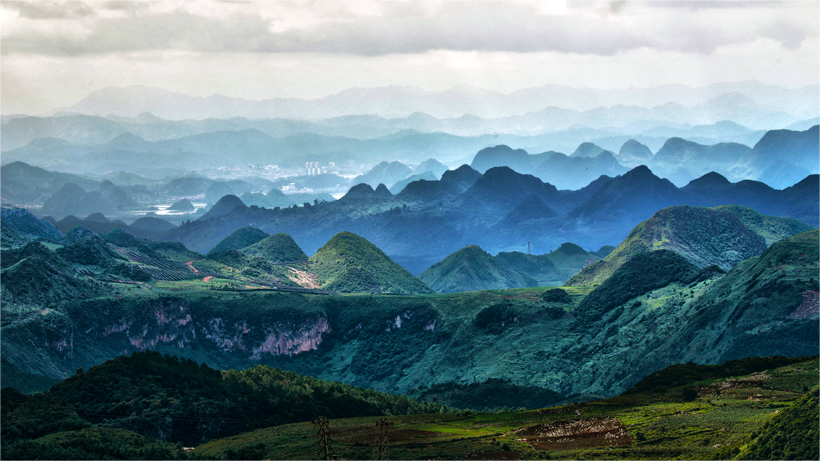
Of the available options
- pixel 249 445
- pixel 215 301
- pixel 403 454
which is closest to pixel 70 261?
pixel 215 301

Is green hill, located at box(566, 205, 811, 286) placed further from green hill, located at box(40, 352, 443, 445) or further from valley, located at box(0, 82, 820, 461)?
green hill, located at box(40, 352, 443, 445)

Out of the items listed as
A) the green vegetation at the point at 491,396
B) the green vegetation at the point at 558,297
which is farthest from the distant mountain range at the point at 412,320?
the green vegetation at the point at 491,396

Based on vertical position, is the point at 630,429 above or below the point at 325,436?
below

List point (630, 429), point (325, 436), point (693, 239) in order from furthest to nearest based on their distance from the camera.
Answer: point (693, 239) < point (630, 429) < point (325, 436)

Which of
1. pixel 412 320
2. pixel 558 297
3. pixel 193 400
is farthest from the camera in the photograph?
pixel 412 320

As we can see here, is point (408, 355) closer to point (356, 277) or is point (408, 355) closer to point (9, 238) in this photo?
point (356, 277)

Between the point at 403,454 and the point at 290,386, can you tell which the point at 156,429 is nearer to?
the point at 290,386

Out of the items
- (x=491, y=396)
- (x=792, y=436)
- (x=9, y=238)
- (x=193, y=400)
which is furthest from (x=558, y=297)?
(x=9, y=238)

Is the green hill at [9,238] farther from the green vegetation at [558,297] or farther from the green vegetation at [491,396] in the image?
the green vegetation at [558,297]

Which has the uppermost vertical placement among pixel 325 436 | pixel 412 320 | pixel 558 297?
pixel 558 297

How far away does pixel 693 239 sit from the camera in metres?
180

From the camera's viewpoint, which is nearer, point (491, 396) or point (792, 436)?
point (792, 436)

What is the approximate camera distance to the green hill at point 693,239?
6949 inches

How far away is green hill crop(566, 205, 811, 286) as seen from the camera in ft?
579
